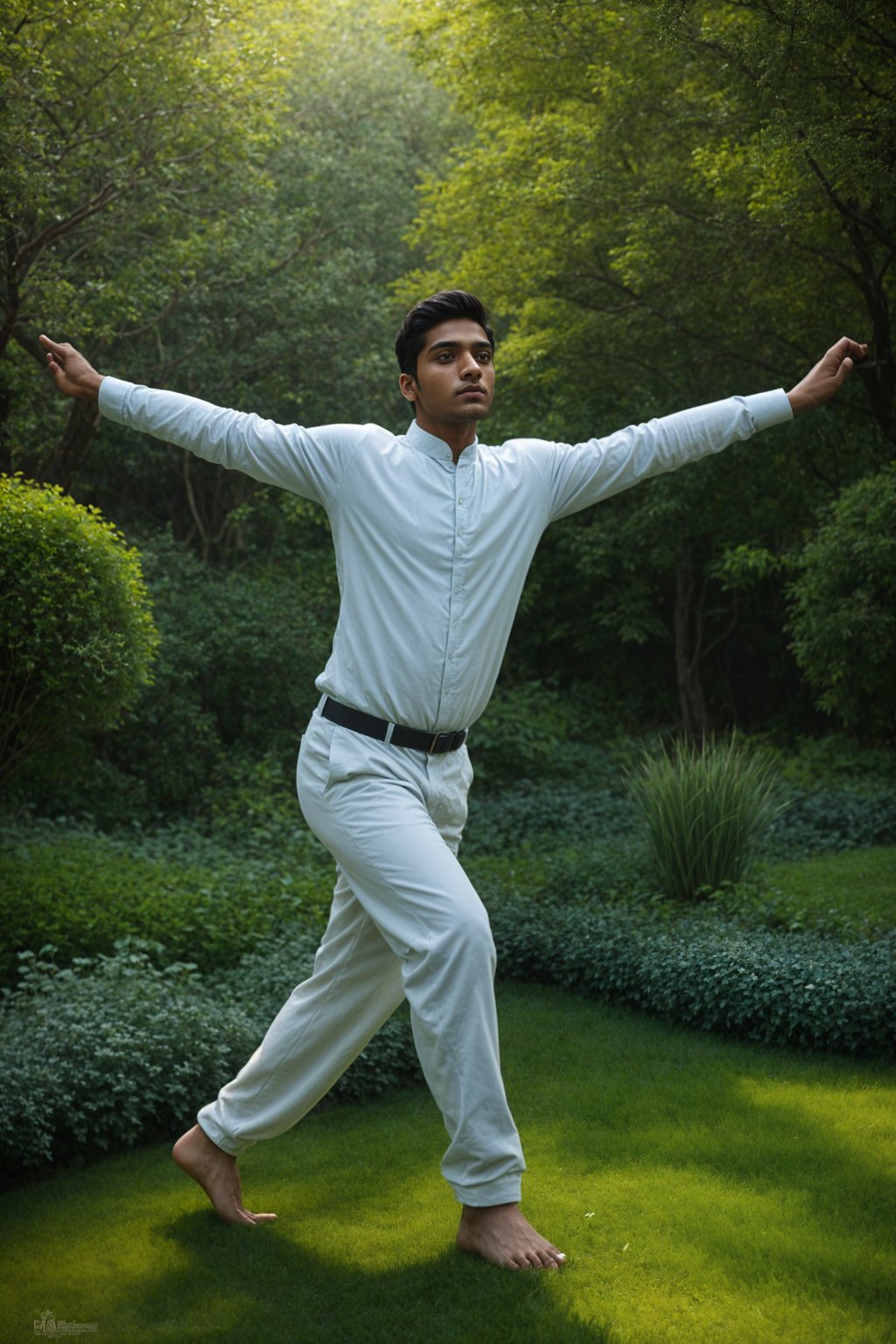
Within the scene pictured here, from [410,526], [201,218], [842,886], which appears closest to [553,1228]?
[410,526]

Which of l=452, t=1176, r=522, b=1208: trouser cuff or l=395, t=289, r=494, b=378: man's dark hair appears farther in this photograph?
l=395, t=289, r=494, b=378: man's dark hair

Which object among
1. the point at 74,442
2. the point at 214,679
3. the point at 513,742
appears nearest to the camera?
the point at 74,442

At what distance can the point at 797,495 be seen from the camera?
36.7 feet

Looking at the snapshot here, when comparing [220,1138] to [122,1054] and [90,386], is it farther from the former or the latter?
[90,386]

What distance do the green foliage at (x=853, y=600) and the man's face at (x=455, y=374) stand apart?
5.02 metres

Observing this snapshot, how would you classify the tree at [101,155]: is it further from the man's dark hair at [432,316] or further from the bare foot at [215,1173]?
the bare foot at [215,1173]

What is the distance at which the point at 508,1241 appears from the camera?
10.1 feet

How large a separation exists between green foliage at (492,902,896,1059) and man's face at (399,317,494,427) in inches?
107

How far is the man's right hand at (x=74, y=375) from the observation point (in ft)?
11.2

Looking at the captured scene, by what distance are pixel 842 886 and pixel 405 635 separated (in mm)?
4849

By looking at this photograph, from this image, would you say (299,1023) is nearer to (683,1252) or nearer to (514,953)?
(683,1252)

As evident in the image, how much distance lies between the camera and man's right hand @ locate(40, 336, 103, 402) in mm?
3416

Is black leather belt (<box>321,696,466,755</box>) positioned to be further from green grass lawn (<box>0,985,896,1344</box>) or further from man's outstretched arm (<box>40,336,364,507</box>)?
green grass lawn (<box>0,985,896,1344</box>)

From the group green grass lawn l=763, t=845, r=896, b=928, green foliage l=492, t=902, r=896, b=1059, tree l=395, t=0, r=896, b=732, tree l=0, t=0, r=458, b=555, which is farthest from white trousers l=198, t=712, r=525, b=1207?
tree l=0, t=0, r=458, b=555
